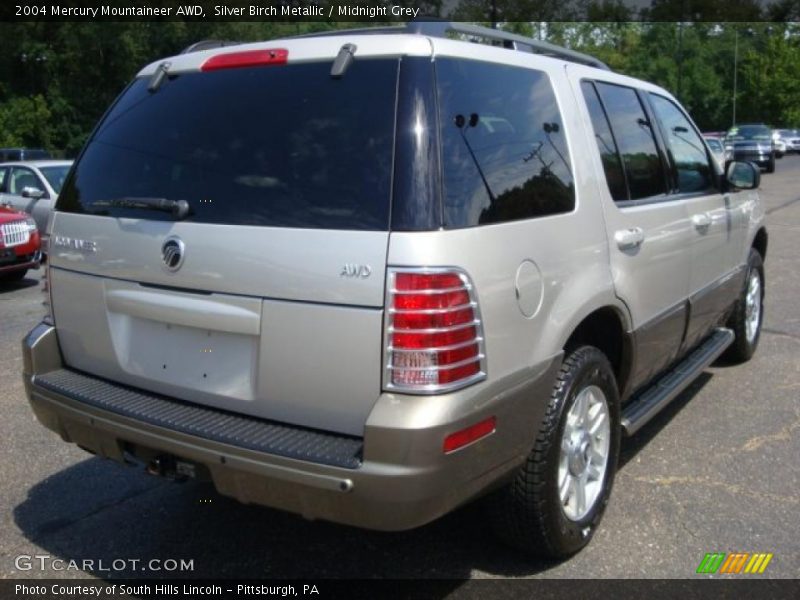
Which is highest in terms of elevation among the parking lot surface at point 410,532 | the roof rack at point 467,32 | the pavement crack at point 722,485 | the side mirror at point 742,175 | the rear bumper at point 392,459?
the roof rack at point 467,32

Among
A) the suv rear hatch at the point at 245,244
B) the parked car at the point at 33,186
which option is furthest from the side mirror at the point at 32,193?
the suv rear hatch at the point at 245,244

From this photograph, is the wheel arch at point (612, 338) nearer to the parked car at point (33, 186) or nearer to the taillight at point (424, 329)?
the taillight at point (424, 329)

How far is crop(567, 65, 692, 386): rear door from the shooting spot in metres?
3.47

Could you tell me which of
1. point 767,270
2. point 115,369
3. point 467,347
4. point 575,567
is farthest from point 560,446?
point 767,270

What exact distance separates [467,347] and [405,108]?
78 cm

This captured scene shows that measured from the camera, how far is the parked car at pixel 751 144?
32.1 m

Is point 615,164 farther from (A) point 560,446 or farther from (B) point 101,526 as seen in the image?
(B) point 101,526

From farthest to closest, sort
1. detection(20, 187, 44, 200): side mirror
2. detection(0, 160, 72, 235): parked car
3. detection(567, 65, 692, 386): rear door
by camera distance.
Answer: detection(0, 160, 72, 235): parked car < detection(20, 187, 44, 200): side mirror < detection(567, 65, 692, 386): rear door

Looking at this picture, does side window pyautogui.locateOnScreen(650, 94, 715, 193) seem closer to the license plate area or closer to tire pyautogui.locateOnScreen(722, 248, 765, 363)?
tire pyautogui.locateOnScreen(722, 248, 765, 363)

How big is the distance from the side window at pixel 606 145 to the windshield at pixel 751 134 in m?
34.4

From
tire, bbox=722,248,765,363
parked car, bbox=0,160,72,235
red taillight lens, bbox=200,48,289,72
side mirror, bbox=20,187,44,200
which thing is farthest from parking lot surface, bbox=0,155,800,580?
parked car, bbox=0,160,72,235

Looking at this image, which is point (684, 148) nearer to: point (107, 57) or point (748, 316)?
point (748, 316)

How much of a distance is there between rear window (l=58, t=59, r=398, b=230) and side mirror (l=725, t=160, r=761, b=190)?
3238 mm

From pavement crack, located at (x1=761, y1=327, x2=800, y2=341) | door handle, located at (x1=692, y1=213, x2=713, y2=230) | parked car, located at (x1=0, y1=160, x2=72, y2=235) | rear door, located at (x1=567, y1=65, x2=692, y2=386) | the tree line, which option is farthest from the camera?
the tree line
